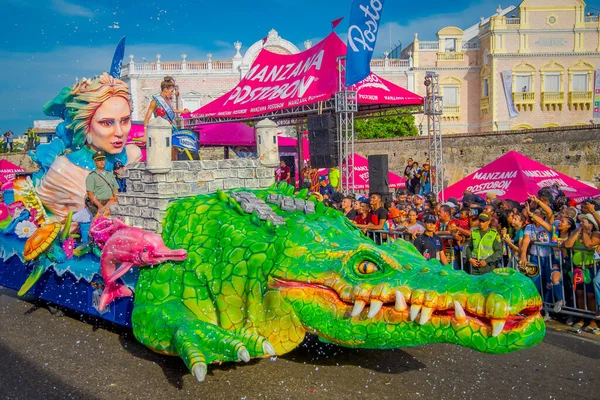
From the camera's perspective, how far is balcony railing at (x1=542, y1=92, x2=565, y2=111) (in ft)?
128

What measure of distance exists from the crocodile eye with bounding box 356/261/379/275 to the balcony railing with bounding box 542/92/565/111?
39.2 meters

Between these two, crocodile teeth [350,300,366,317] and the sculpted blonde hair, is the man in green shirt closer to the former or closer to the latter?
the sculpted blonde hair

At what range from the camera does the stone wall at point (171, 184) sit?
208 inches

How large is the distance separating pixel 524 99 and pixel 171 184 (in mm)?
38286

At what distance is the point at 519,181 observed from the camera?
36.5ft

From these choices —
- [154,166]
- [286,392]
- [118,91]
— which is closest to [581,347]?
[286,392]

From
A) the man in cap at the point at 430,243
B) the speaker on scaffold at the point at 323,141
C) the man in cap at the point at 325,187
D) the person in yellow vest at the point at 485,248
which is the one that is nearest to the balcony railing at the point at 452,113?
the man in cap at the point at 325,187

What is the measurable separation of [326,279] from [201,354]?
103cm

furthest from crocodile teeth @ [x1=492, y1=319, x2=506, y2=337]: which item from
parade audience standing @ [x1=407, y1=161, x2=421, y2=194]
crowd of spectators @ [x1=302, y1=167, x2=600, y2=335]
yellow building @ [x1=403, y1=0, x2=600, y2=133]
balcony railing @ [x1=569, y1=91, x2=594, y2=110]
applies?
balcony railing @ [x1=569, y1=91, x2=594, y2=110]

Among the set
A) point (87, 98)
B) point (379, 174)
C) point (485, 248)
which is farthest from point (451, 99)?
point (87, 98)

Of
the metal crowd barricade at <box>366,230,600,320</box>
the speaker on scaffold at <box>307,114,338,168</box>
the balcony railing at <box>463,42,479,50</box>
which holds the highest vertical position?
the balcony railing at <box>463,42,479,50</box>

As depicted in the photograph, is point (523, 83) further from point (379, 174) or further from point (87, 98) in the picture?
point (87, 98)

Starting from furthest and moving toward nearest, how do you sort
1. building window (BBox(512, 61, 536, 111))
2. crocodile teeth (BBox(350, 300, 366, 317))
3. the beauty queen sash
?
1. building window (BBox(512, 61, 536, 111))
2. the beauty queen sash
3. crocodile teeth (BBox(350, 300, 366, 317))

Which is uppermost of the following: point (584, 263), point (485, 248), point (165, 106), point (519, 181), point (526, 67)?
point (526, 67)
